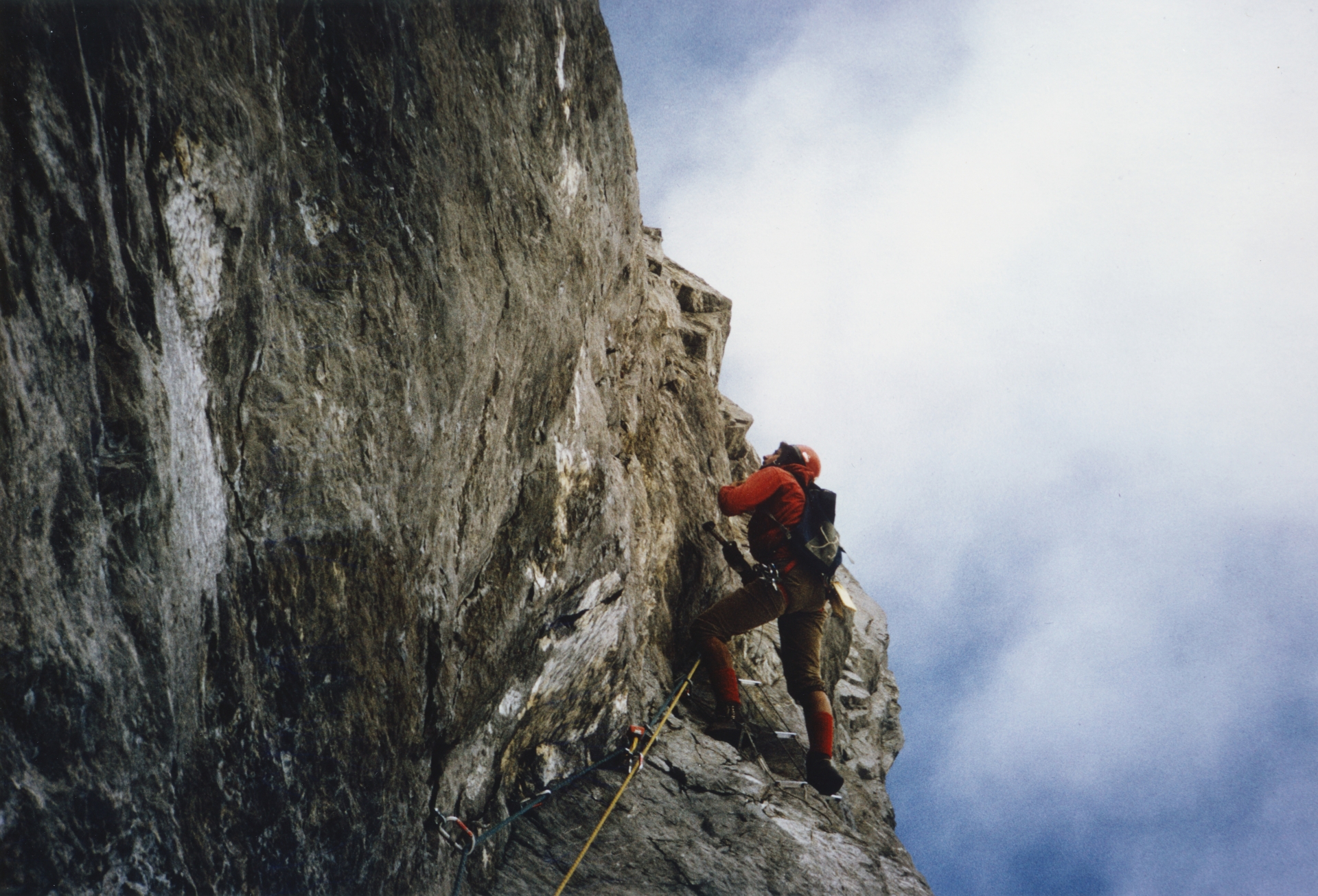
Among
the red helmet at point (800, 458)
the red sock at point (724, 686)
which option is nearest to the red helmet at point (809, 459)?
the red helmet at point (800, 458)

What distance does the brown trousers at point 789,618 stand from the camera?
24.6 feet

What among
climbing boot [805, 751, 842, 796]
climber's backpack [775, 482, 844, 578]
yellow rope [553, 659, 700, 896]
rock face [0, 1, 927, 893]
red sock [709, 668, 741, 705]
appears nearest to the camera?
rock face [0, 1, 927, 893]

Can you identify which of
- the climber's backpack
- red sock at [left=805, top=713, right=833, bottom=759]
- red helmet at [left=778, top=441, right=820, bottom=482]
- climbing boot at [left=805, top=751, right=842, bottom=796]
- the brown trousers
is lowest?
climbing boot at [left=805, top=751, right=842, bottom=796]

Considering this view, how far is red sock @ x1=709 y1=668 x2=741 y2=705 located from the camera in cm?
764

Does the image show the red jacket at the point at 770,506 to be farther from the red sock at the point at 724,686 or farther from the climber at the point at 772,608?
the red sock at the point at 724,686

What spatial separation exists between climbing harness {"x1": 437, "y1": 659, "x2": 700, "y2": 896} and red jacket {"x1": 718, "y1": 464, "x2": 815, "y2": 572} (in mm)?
1397

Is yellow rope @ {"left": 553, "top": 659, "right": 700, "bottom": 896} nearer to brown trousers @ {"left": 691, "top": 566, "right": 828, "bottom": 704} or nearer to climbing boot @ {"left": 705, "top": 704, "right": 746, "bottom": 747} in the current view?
climbing boot @ {"left": 705, "top": 704, "right": 746, "bottom": 747}

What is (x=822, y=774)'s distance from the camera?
7082mm

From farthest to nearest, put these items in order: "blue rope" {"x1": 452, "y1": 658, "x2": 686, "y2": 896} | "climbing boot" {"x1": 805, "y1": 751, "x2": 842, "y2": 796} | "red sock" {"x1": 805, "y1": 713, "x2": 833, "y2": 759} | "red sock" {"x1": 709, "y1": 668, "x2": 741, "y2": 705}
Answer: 1. "red sock" {"x1": 709, "y1": 668, "x2": 741, "y2": 705}
2. "red sock" {"x1": 805, "y1": 713, "x2": 833, "y2": 759}
3. "climbing boot" {"x1": 805, "y1": 751, "x2": 842, "y2": 796}
4. "blue rope" {"x1": 452, "y1": 658, "x2": 686, "y2": 896}

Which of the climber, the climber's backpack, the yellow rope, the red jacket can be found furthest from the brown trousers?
the yellow rope

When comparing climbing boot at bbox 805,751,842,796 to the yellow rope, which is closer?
the yellow rope

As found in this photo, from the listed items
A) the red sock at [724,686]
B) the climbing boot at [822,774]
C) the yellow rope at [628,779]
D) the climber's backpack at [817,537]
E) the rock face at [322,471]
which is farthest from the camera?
the red sock at [724,686]

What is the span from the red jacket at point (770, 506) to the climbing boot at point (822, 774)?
1677mm

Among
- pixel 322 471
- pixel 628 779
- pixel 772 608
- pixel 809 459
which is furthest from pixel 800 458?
pixel 322 471
